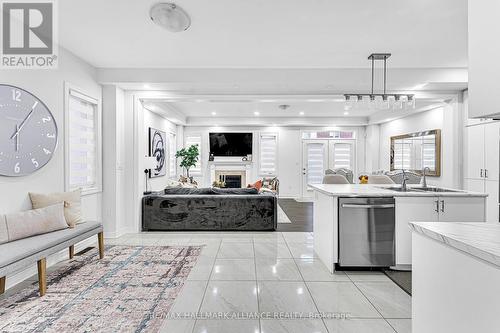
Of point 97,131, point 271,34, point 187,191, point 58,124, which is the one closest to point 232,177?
point 187,191

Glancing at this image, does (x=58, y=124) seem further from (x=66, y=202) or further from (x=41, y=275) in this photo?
(x=41, y=275)

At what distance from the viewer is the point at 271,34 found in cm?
326

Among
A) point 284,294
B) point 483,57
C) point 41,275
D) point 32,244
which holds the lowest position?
point 284,294

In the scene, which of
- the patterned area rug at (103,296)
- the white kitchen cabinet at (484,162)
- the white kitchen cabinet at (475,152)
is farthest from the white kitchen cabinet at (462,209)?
the patterned area rug at (103,296)

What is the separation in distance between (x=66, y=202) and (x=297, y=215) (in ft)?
15.3

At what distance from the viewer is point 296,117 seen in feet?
29.5

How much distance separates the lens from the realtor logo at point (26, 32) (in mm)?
2762

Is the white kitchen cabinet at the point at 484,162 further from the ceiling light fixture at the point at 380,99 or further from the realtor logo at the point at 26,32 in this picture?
the realtor logo at the point at 26,32

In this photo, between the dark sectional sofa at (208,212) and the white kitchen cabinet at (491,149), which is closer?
the white kitchen cabinet at (491,149)

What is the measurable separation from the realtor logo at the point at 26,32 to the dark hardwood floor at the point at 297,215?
4.39 meters

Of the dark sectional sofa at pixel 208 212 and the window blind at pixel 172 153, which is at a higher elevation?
the window blind at pixel 172 153

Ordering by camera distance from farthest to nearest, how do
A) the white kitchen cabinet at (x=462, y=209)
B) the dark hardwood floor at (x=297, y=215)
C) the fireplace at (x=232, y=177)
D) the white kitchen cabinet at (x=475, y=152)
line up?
1. the fireplace at (x=232, y=177)
2. the dark hardwood floor at (x=297, y=215)
3. the white kitchen cabinet at (x=475, y=152)
4. the white kitchen cabinet at (x=462, y=209)

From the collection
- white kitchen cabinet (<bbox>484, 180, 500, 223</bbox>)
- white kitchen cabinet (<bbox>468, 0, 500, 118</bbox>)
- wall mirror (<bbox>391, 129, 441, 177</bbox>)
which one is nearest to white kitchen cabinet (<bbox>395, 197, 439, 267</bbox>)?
white kitchen cabinet (<bbox>484, 180, 500, 223</bbox>)

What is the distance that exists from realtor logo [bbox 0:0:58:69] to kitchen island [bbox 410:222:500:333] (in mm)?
3672
